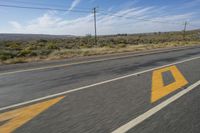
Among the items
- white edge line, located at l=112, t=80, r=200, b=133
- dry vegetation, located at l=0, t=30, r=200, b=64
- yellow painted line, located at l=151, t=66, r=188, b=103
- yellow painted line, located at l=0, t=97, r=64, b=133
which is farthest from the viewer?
dry vegetation, located at l=0, t=30, r=200, b=64

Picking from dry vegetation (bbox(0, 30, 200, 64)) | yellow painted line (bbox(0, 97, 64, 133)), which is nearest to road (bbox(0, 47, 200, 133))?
yellow painted line (bbox(0, 97, 64, 133))

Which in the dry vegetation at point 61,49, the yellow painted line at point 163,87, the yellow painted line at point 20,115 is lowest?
the dry vegetation at point 61,49

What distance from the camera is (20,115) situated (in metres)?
3.88

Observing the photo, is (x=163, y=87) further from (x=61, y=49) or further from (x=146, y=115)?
(x=61, y=49)

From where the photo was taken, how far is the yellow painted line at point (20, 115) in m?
3.37

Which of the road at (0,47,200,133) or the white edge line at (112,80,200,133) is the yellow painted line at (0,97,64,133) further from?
the white edge line at (112,80,200,133)

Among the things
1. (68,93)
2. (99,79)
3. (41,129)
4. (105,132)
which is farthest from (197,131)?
(99,79)

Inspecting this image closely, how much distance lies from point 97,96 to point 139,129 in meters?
1.98

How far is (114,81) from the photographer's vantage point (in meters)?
6.75

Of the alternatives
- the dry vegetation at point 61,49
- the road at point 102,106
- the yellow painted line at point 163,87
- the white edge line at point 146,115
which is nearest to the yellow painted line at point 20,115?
the road at point 102,106

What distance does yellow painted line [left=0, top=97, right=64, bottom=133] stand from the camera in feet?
11.1

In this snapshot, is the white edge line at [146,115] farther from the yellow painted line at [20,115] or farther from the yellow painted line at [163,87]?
the yellow painted line at [20,115]

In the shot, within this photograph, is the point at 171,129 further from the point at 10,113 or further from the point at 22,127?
the point at 10,113

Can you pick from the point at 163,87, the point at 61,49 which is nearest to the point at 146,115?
the point at 163,87
